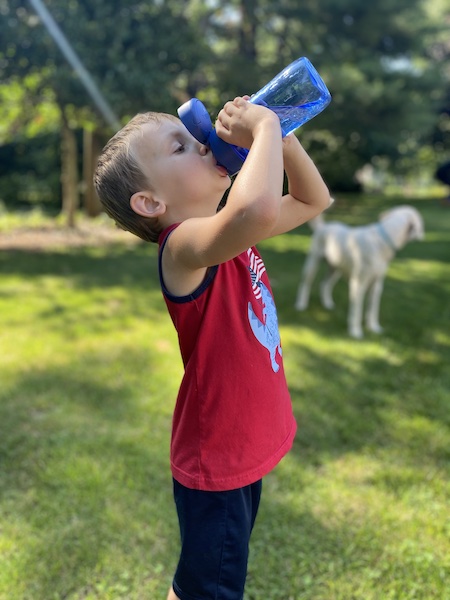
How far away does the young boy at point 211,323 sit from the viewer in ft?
3.59

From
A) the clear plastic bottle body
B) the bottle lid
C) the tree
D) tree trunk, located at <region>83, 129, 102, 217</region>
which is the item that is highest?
the tree

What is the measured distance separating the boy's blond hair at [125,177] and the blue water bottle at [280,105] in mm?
103

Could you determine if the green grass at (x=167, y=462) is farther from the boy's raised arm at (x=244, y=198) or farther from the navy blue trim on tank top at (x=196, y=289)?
the boy's raised arm at (x=244, y=198)

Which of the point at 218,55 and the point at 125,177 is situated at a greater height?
the point at 218,55

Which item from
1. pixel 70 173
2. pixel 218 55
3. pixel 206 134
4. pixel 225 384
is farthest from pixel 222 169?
pixel 218 55

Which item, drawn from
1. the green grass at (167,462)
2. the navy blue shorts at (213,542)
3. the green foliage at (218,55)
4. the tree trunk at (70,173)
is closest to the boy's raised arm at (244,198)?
the navy blue shorts at (213,542)

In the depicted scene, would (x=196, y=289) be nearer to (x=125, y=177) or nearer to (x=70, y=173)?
(x=125, y=177)

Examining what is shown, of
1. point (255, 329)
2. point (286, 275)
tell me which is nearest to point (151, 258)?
point (286, 275)

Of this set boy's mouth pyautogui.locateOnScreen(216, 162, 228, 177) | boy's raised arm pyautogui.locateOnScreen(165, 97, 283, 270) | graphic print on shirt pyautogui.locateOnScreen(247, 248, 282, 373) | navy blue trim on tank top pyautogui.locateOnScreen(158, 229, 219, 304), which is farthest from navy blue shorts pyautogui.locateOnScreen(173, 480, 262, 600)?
boy's mouth pyautogui.locateOnScreen(216, 162, 228, 177)

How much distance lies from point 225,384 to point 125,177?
0.55 m

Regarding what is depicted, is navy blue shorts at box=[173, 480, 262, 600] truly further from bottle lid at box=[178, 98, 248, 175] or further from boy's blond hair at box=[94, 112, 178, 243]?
bottle lid at box=[178, 98, 248, 175]

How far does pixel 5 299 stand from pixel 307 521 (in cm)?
405

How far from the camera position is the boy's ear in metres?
1.14

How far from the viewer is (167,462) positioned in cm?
249
